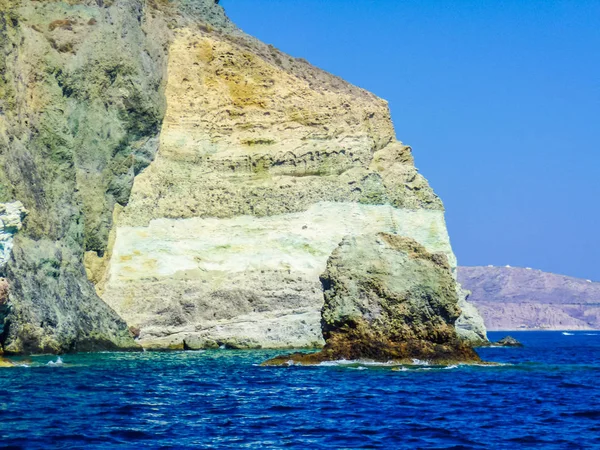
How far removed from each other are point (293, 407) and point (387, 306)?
1132 centimetres

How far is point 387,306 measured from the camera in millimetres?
34969

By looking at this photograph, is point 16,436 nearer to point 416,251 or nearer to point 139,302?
point 416,251

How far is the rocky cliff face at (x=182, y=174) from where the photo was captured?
48.6m

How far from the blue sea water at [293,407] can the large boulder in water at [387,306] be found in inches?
55.7

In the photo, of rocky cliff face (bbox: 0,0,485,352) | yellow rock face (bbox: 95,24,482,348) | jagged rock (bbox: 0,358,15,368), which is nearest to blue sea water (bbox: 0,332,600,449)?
jagged rock (bbox: 0,358,15,368)

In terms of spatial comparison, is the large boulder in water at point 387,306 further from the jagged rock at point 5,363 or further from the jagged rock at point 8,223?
the jagged rock at point 8,223

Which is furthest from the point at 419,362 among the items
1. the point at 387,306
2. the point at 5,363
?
the point at 5,363

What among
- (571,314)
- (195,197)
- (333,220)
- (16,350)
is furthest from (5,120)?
(571,314)

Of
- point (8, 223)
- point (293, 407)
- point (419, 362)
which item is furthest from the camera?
point (8, 223)

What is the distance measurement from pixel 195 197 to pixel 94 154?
244 inches

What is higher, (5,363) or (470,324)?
(470,324)

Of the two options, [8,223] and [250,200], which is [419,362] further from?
[250,200]

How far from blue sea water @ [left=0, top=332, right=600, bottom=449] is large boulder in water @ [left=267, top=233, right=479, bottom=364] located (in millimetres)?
1414

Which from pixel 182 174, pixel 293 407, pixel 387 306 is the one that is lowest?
pixel 293 407
